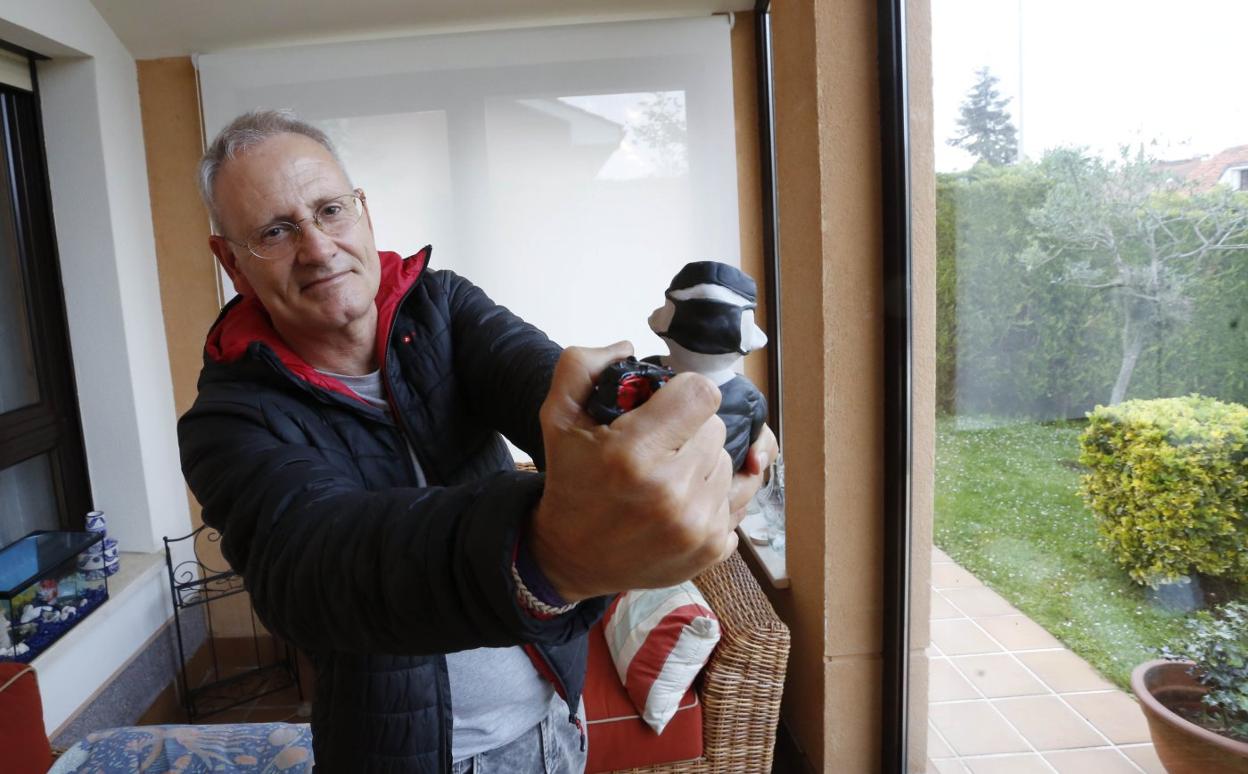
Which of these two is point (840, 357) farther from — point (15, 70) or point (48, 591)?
point (15, 70)

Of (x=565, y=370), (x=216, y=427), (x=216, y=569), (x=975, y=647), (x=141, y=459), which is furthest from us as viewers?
(x=216, y=569)

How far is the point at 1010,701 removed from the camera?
1.62 metres

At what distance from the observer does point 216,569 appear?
127 inches

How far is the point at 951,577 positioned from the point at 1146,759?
1.91 ft

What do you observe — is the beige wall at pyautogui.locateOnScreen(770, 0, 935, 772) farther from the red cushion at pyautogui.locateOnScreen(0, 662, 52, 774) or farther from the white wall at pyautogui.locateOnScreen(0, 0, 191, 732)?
the white wall at pyautogui.locateOnScreen(0, 0, 191, 732)

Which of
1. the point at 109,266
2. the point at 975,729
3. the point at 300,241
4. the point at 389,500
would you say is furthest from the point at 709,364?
the point at 109,266

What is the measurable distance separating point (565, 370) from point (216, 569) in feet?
10.7

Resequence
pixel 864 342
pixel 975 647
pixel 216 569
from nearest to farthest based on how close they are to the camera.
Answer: pixel 975 647 < pixel 864 342 < pixel 216 569

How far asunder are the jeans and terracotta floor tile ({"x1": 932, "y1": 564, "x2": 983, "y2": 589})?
3.36 feet

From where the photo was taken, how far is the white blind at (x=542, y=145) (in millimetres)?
2859

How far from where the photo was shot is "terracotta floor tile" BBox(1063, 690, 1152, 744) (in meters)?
1.28

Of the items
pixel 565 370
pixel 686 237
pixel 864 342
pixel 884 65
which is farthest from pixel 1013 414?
pixel 686 237

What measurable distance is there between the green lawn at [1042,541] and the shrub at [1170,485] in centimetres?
5

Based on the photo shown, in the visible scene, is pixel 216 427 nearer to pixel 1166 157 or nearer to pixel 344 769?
pixel 344 769
